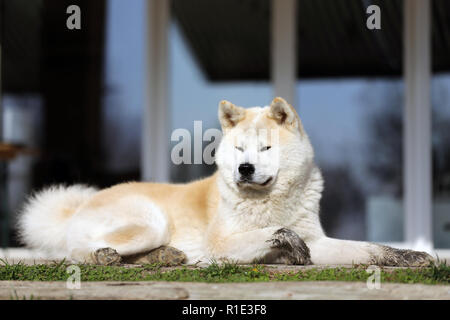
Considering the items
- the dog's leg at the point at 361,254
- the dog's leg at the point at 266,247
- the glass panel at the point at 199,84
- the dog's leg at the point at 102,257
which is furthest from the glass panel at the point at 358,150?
the dog's leg at the point at 102,257

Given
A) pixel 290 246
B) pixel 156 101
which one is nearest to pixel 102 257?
pixel 290 246

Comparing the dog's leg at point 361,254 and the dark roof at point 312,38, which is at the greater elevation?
the dark roof at point 312,38

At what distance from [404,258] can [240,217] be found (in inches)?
30.0

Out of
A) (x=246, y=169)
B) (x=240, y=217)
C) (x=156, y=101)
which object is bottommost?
(x=240, y=217)

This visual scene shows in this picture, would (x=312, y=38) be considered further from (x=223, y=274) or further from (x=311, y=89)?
(x=223, y=274)

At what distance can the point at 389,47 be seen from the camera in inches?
217

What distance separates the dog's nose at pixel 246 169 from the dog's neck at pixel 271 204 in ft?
0.53

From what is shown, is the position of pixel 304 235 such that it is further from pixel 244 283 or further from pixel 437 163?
pixel 437 163

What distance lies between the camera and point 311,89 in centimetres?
553

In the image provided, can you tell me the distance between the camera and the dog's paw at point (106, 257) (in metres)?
2.60

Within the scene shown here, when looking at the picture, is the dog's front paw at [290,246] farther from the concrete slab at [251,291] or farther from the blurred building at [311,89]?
the blurred building at [311,89]

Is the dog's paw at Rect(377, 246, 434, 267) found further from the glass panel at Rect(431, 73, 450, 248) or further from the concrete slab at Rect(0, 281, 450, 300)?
the glass panel at Rect(431, 73, 450, 248)

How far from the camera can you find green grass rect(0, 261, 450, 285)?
2209mm
